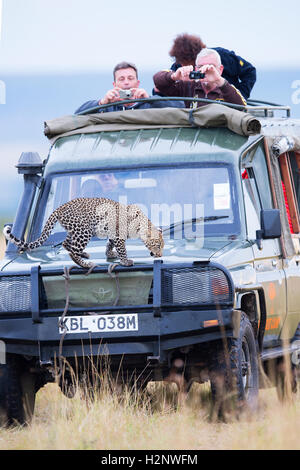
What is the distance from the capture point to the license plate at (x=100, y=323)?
739cm

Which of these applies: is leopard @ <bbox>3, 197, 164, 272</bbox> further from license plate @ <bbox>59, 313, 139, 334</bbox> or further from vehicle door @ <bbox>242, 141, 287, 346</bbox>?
vehicle door @ <bbox>242, 141, 287, 346</bbox>

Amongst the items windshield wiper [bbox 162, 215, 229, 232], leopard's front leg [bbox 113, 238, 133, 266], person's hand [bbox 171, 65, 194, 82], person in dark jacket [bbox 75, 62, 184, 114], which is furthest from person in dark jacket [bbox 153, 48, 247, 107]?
leopard's front leg [bbox 113, 238, 133, 266]

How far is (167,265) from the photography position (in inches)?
293

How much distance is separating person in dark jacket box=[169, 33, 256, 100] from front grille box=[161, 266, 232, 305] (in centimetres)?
501

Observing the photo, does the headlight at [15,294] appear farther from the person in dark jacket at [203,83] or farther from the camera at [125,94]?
the person in dark jacket at [203,83]

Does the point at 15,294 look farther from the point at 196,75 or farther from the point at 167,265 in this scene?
the point at 196,75

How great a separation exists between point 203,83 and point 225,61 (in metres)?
1.65

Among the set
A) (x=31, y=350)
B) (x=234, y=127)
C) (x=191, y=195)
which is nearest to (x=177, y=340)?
(x=31, y=350)

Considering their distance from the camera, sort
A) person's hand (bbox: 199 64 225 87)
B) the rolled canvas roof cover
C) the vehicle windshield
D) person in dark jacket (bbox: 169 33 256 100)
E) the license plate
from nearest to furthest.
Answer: the license plate
the vehicle windshield
the rolled canvas roof cover
person's hand (bbox: 199 64 225 87)
person in dark jacket (bbox: 169 33 256 100)

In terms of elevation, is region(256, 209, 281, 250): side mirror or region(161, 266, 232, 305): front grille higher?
region(256, 209, 281, 250): side mirror

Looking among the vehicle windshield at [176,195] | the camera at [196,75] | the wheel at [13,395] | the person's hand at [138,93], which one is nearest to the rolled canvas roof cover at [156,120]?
the vehicle windshield at [176,195]

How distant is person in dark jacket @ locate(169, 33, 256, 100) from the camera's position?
11859mm

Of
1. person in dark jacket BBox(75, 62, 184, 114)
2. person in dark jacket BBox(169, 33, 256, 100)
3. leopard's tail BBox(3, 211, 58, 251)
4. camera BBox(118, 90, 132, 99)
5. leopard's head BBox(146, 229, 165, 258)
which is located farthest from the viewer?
person in dark jacket BBox(169, 33, 256, 100)
